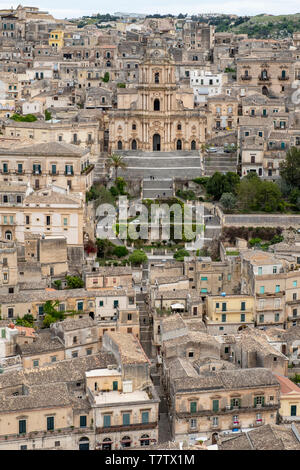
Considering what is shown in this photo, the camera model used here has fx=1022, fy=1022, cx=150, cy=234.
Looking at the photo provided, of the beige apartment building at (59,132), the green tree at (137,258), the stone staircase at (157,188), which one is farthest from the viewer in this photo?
the beige apartment building at (59,132)

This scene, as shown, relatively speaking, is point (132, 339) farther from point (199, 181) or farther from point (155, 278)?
point (199, 181)

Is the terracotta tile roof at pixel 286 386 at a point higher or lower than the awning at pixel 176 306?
lower

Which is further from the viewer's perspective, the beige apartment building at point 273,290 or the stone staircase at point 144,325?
the beige apartment building at point 273,290

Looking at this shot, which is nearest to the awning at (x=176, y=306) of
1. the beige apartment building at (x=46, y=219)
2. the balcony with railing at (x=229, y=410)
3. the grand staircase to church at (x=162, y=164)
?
the beige apartment building at (x=46, y=219)

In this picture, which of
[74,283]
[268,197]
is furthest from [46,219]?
[268,197]

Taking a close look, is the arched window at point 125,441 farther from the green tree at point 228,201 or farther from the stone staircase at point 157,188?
the stone staircase at point 157,188

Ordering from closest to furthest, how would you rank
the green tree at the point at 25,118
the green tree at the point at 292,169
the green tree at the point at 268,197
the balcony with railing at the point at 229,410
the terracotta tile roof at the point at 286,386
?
the balcony with railing at the point at 229,410, the terracotta tile roof at the point at 286,386, the green tree at the point at 268,197, the green tree at the point at 292,169, the green tree at the point at 25,118

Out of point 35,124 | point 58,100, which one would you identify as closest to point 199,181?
point 35,124
